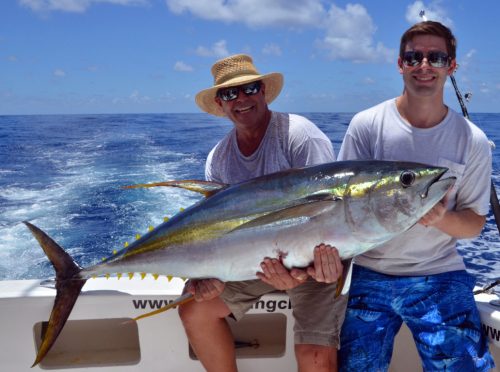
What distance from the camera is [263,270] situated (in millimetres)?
1656

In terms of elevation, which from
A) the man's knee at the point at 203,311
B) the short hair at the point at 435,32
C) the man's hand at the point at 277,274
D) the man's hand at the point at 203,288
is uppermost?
the short hair at the point at 435,32

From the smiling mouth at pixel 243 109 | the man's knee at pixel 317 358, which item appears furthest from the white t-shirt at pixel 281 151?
the man's knee at pixel 317 358

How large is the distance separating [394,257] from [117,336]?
4.71ft

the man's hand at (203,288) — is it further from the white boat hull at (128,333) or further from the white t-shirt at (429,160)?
the white t-shirt at (429,160)

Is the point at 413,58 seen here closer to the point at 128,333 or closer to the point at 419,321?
the point at 419,321

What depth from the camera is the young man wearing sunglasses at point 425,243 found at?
71.5 inches

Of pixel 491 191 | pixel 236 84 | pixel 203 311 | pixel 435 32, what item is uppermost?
pixel 435 32

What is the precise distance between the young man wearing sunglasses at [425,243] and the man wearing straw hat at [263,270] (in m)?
0.12

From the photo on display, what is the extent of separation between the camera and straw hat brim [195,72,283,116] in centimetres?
219

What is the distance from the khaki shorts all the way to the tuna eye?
622 millimetres

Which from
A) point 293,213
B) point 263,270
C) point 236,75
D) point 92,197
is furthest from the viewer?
point 92,197

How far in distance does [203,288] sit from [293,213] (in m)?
0.53

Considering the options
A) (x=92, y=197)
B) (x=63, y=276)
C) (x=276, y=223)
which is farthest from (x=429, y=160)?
(x=92, y=197)

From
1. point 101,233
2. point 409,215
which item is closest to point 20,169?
point 101,233
